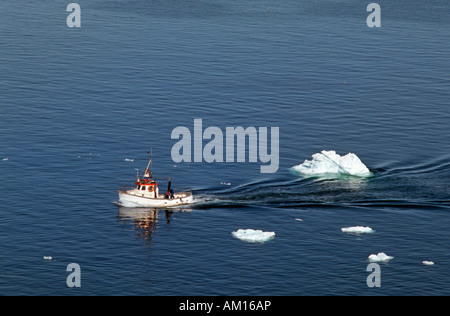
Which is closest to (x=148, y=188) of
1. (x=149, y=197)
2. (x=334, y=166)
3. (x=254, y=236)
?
(x=149, y=197)

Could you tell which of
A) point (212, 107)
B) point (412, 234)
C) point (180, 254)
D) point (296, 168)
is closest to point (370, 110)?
point (212, 107)

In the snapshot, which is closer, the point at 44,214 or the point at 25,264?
the point at 25,264

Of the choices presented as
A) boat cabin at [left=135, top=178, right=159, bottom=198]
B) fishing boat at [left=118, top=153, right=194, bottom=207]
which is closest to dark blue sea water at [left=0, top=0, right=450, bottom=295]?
fishing boat at [left=118, top=153, right=194, bottom=207]
